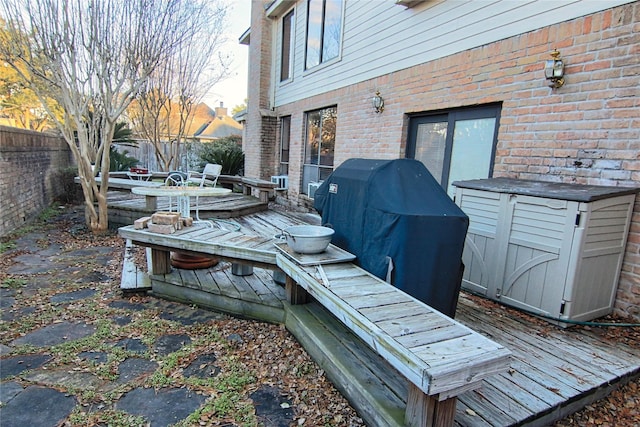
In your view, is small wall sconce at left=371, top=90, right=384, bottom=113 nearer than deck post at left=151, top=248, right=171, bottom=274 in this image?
No

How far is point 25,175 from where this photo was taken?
6164 millimetres

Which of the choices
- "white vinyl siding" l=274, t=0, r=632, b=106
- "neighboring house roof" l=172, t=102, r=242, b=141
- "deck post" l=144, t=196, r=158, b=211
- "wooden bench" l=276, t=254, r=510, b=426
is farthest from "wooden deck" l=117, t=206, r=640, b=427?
"neighboring house roof" l=172, t=102, r=242, b=141

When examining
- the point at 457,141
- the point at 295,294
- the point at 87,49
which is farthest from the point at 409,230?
the point at 87,49

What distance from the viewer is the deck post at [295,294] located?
9.93 feet

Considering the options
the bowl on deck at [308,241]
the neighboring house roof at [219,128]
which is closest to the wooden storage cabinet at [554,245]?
the bowl on deck at [308,241]

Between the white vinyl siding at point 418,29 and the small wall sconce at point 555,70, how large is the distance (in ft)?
1.11

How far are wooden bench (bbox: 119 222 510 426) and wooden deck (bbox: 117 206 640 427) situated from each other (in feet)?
1.19

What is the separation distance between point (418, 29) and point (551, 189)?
117 inches

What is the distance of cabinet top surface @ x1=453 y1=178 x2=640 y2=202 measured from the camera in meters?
2.56

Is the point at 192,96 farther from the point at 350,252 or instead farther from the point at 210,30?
the point at 350,252

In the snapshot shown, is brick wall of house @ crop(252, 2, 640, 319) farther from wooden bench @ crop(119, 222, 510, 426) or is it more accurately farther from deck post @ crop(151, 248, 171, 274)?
deck post @ crop(151, 248, 171, 274)

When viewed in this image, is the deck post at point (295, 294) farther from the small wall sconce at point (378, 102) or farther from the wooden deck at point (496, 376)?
the small wall sconce at point (378, 102)

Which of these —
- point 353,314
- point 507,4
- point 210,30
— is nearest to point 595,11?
point 507,4

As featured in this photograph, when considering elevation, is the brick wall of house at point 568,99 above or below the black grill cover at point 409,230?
above
